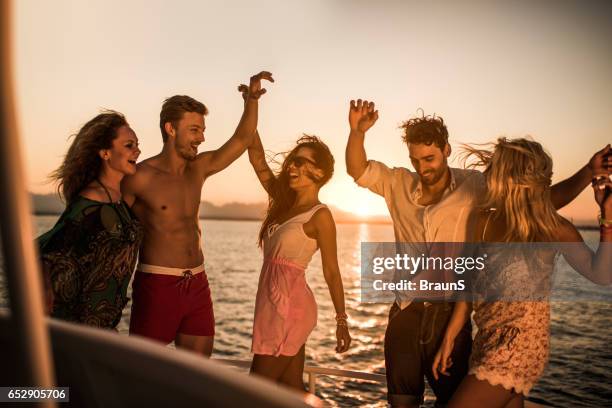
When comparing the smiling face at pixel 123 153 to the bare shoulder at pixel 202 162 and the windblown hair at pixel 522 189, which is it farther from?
the windblown hair at pixel 522 189

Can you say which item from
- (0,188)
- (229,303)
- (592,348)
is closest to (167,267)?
(0,188)

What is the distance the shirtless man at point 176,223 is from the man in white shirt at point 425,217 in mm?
992

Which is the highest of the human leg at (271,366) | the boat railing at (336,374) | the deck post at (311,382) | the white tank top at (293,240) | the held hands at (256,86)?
the held hands at (256,86)

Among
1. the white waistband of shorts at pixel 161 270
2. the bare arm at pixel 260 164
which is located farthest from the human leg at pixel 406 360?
the white waistband of shorts at pixel 161 270

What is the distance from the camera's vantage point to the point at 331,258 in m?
3.31

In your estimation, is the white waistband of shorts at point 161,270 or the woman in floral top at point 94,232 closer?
the woman in floral top at point 94,232

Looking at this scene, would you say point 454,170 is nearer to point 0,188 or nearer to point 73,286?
point 73,286

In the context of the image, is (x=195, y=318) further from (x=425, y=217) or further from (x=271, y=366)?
(x=425, y=217)

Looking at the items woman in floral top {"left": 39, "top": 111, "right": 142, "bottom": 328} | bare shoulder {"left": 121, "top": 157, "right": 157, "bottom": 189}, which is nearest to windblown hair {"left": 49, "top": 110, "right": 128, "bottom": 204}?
woman in floral top {"left": 39, "top": 111, "right": 142, "bottom": 328}

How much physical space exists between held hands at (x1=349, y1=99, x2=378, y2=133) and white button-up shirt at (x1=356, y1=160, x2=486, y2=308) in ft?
0.72

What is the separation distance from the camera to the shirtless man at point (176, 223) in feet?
11.7

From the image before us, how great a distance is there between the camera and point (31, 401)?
1.84 feet

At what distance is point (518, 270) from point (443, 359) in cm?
60

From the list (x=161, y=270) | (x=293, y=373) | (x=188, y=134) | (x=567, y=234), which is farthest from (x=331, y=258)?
(x=567, y=234)
